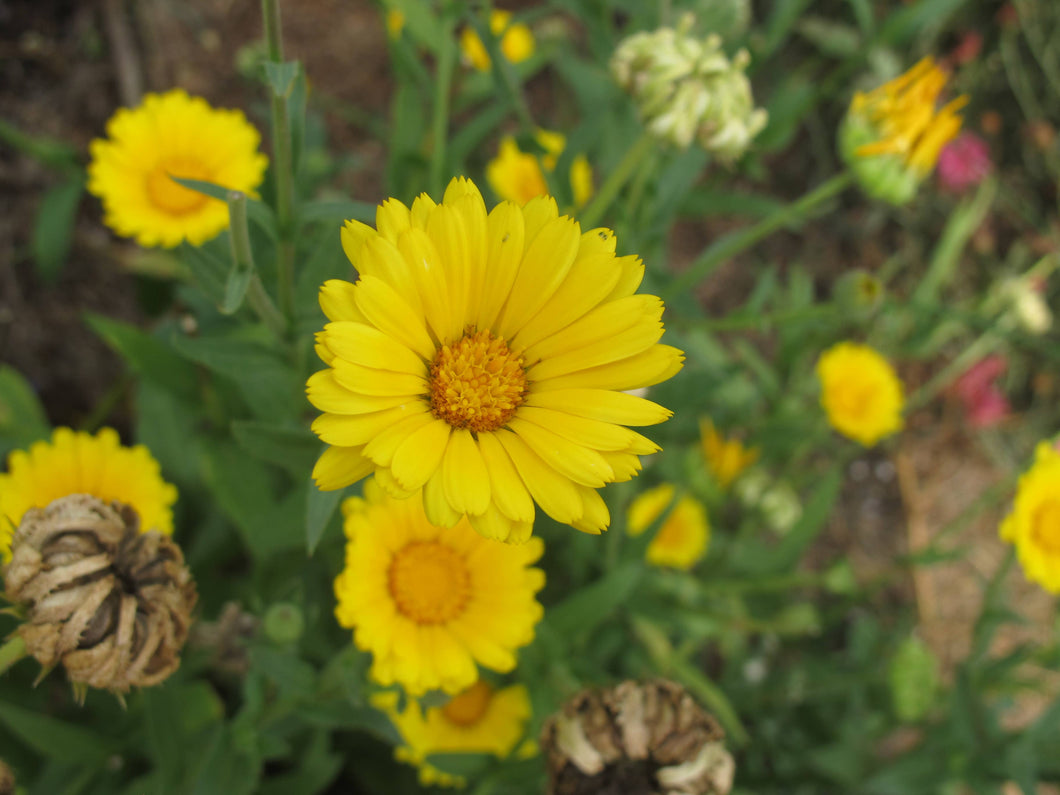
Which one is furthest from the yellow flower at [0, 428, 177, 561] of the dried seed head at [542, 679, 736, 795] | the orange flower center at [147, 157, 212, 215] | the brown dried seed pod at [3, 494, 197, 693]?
the dried seed head at [542, 679, 736, 795]

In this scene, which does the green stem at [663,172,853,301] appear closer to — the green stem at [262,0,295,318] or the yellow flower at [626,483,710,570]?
the yellow flower at [626,483,710,570]

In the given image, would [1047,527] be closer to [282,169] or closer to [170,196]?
[282,169]

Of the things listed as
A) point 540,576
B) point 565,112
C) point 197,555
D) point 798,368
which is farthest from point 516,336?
point 565,112

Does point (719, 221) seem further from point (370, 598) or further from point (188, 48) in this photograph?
point (370, 598)

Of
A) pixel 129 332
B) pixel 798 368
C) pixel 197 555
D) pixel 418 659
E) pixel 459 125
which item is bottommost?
pixel 418 659

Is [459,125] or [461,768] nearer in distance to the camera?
[461,768]

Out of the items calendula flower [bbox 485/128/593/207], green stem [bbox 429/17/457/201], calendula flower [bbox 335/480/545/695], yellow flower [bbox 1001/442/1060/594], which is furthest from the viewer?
calendula flower [bbox 485/128/593/207]

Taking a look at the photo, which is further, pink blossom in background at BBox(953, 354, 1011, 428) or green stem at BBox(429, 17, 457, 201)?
pink blossom in background at BBox(953, 354, 1011, 428)
